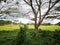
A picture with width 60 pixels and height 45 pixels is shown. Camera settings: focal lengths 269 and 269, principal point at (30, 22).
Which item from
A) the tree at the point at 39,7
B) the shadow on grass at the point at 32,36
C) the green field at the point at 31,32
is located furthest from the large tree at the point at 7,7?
the green field at the point at 31,32

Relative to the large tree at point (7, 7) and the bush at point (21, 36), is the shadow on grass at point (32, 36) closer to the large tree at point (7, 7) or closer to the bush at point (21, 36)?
the bush at point (21, 36)

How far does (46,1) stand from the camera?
15758 mm

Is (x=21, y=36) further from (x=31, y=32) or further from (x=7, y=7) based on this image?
(x=31, y=32)

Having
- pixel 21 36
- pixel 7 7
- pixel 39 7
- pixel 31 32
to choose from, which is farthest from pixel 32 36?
pixel 7 7

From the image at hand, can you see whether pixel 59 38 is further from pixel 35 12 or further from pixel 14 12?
pixel 14 12

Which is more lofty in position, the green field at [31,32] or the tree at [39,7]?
the tree at [39,7]

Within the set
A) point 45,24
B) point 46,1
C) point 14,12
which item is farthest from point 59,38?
point 14,12

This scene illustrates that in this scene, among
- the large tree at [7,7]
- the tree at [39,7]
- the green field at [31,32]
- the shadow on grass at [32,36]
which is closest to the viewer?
the large tree at [7,7]

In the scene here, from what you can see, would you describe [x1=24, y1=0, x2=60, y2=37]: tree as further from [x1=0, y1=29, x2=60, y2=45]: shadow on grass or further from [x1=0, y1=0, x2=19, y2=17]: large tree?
[x1=0, y1=0, x2=19, y2=17]: large tree

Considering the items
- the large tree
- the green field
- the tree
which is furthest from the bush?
the green field

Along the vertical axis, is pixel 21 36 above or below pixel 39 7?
below

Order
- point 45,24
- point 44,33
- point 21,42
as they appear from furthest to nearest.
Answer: point 44,33, point 45,24, point 21,42

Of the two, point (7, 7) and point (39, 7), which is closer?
point (7, 7)

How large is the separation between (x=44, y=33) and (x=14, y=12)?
163 inches
